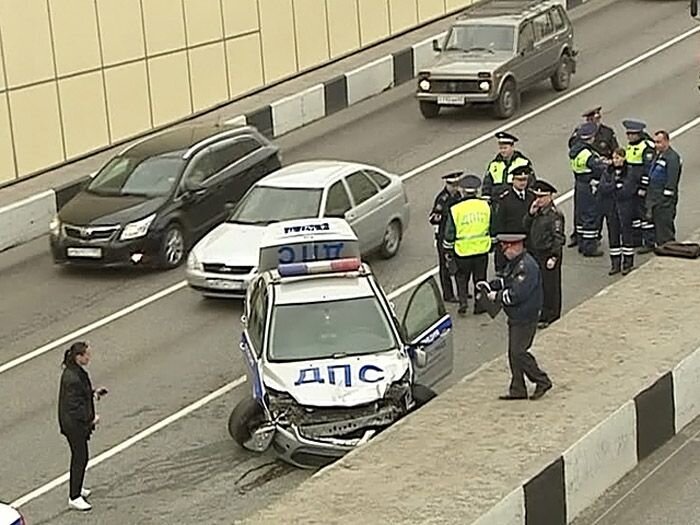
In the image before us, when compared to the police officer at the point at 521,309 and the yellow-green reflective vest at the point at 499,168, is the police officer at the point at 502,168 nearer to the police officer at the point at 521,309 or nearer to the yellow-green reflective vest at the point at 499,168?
the yellow-green reflective vest at the point at 499,168

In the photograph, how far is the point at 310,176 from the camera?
21016 mm

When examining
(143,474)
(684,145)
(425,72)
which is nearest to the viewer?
(143,474)

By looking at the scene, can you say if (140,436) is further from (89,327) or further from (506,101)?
(506,101)

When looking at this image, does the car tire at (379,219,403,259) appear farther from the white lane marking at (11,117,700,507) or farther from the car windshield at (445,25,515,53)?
the car windshield at (445,25,515,53)

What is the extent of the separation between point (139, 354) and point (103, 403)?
164cm

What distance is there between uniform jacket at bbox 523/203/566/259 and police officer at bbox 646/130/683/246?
2.30 m

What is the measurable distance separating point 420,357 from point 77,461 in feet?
10.7

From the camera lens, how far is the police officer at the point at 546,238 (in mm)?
17609

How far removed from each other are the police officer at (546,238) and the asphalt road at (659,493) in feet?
12.7

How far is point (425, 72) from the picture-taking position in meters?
29.2

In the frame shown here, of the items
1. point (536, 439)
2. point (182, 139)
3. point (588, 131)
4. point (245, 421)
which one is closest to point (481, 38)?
point (182, 139)

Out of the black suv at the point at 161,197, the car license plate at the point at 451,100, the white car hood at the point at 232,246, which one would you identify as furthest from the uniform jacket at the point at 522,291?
the car license plate at the point at 451,100

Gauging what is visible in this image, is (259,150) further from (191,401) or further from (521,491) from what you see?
(521,491)

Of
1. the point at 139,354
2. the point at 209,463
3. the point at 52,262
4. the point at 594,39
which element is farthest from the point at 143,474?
the point at 594,39
